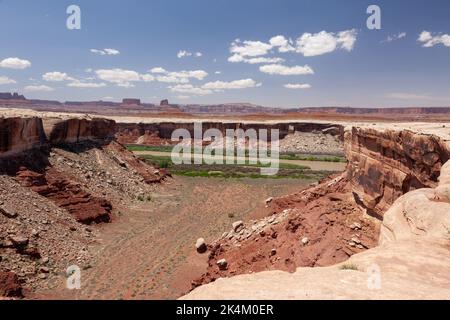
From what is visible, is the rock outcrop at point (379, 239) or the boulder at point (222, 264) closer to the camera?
the rock outcrop at point (379, 239)

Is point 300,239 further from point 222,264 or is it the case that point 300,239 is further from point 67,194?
point 67,194

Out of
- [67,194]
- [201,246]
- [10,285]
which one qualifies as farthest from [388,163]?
[67,194]

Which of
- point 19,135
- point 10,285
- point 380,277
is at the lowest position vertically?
point 10,285

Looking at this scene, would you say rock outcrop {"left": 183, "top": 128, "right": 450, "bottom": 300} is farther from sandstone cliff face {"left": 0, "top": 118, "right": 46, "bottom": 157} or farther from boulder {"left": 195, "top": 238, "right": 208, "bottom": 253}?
sandstone cliff face {"left": 0, "top": 118, "right": 46, "bottom": 157}

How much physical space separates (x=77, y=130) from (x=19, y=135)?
342 inches

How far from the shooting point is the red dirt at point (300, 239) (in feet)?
46.4

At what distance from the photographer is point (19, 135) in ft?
78.1

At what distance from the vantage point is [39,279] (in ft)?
52.9

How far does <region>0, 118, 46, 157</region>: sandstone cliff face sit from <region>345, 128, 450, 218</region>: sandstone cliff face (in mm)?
19217

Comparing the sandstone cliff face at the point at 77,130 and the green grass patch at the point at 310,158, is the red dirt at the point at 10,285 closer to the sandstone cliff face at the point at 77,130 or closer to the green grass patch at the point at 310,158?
the sandstone cliff face at the point at 77,130

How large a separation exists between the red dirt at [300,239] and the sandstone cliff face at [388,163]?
953 mm

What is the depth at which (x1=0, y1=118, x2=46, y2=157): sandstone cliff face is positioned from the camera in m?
22.3

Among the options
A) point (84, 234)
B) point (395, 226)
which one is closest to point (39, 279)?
point (84, 234)

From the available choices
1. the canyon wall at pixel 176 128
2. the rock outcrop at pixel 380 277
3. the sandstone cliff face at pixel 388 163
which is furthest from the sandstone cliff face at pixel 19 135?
the canyon wall at pixel 176 128
